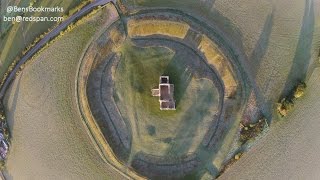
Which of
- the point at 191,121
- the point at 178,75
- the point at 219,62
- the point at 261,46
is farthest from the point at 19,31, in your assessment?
the point at 261,46

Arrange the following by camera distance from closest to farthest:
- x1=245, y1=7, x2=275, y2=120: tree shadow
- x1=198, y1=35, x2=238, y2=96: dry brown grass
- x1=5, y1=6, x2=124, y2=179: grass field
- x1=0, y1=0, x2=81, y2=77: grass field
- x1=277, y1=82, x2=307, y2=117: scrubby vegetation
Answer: x1=198, y1=35, x2=238, y2=96: dry brown grass → x1=277, y1=82, x2=307, y2=117: scrubby vegetation → x1=245, y1=7, x2=275, y2=120: tree shadow → x1=0, y1=0, x2=81, y2=77: grass field → x1=5, y1=6, x2=124, y2=179: grass field

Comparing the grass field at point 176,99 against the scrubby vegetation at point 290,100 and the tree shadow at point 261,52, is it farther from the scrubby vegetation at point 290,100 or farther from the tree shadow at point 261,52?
the scrubby vegetation at point 290,100

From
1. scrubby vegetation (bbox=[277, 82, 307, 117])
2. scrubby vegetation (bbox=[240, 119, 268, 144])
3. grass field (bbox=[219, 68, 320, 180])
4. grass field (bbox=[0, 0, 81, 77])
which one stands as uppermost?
grass field (bbox=[0, 0, 81, 77])

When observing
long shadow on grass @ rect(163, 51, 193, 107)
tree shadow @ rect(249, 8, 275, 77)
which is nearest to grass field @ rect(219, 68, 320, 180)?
tree shadow @ rect(249, 8, 275, 77)

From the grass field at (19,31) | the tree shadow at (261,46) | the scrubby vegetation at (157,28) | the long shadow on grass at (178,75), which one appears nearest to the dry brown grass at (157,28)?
the scrubby vegetation at (157,28)

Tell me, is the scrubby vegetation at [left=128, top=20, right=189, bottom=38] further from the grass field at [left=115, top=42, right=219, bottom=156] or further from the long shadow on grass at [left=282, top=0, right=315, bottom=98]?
the long shadow on grass at [left=282, top=0, right=315, bottom=98]

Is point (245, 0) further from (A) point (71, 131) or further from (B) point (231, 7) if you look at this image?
(A) point (71, 131)

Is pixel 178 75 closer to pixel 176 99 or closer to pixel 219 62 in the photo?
pixel 176 99

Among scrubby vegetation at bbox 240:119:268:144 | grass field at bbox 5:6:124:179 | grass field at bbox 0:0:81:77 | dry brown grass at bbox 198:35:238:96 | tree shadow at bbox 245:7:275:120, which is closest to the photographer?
dry brown grass at bbox 198:35:238:96
